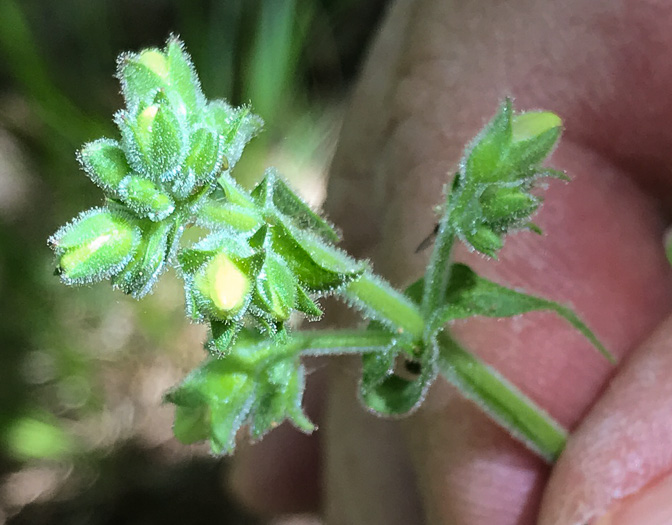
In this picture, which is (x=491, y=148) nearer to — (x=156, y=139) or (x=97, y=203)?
(x=156, y=139)

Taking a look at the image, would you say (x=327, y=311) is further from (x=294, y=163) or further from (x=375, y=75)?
(x=294, y=163)

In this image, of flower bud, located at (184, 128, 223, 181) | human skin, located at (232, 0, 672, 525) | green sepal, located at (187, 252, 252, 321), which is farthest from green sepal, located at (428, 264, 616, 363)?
flower bud, located at (184, 128, 223, 181)

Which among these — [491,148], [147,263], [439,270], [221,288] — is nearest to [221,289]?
[221,288]

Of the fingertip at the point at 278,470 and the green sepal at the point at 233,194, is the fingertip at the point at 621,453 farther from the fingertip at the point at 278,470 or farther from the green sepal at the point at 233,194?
the fingertip at the point at 278,470

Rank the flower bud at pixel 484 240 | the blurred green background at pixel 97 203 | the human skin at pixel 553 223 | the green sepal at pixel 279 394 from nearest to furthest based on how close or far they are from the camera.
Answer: the flower bud at pixel 484 240 < the green sepal at pixel 279 394 < the human skin at pixel 553 223 < the blurred green background at pixel 97 203

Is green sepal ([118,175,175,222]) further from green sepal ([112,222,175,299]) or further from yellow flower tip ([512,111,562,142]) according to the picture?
yellow flower tip ([512,111,562,142])

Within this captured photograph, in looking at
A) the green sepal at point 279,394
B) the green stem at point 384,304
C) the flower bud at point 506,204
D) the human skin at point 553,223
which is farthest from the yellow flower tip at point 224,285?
the human skin at point 553,223
